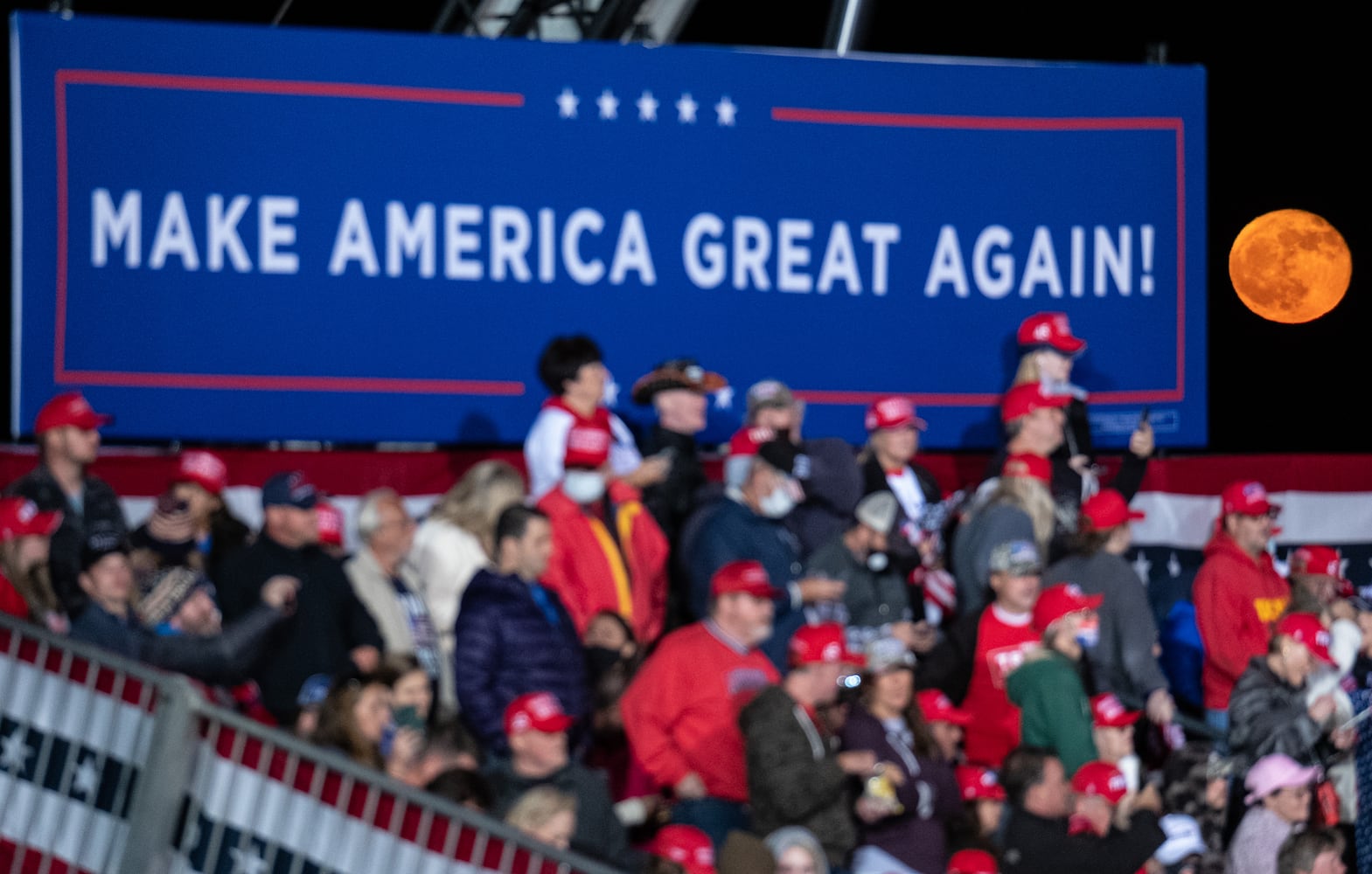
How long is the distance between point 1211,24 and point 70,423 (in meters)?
11.7

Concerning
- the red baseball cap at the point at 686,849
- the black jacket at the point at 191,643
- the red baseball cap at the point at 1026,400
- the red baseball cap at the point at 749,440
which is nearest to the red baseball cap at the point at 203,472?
the black jacket at the point at 191,643

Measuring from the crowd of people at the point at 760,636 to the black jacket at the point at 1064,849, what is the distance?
1 centimetres

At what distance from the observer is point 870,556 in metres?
10.3

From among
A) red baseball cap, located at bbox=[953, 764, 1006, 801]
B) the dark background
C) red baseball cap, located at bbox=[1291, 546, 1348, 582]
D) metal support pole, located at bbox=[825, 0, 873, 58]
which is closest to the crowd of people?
red baseball cap, located at bbox=[953, 764, 1006, 801]

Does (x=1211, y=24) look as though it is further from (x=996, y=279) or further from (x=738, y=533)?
(x=738, y=533)

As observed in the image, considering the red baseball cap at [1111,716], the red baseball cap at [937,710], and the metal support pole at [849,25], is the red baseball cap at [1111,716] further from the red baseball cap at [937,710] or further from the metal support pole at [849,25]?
the metal support pole at [849,25]


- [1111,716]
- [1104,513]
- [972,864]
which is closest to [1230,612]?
[1104,513]

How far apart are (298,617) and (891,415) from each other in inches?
123

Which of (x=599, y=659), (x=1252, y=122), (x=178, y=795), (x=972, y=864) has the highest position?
(x=1252, y=122)

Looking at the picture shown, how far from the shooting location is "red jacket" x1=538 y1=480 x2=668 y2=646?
32.0ft

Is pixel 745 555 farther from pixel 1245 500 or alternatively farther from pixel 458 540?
pixel 1245 500

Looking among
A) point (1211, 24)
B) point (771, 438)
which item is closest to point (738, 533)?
point (771, 438)

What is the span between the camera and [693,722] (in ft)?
28.9

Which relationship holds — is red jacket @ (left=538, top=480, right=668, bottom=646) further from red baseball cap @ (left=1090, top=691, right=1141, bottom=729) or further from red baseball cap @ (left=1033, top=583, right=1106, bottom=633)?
red baseball cap @ (left=1090, top=691, right=1141, bottom=729)
